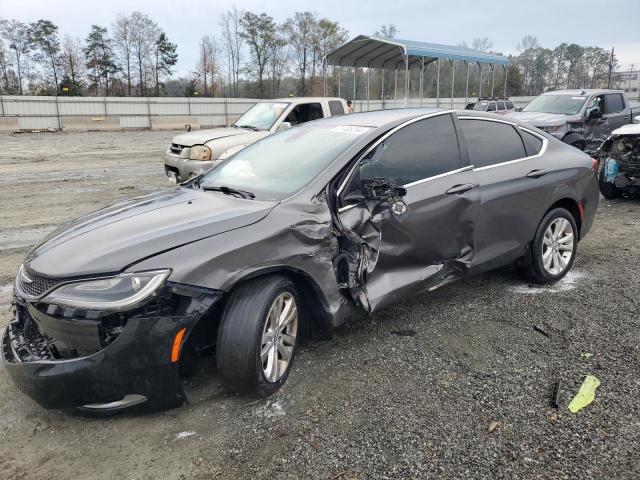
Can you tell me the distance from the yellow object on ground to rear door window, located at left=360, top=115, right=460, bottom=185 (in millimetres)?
1697

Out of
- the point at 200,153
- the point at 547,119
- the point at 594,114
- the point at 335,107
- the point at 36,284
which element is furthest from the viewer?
the point at 594,114

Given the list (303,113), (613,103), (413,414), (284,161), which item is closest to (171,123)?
(303,113)

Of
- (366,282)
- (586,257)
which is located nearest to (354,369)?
(366,282)

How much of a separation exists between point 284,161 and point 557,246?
2734 mm

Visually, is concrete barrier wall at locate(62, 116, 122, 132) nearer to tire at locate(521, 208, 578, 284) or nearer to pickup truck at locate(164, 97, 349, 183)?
pickup truck at locate(164, 97, 349, 183)

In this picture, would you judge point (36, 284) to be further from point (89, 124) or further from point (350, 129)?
point (89, 124)

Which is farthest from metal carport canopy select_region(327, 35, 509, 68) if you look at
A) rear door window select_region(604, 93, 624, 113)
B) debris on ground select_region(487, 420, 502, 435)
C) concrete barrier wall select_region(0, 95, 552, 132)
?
debris on ground select_region(487, 420, 502, 435)

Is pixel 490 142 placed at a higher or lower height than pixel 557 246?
higher

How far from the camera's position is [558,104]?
39.8ft

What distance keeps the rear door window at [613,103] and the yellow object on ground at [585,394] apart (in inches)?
439

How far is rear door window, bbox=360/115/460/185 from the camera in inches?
141

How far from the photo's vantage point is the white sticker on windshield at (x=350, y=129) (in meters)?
3.71

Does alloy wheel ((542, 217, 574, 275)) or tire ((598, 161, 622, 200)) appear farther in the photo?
tire ((598, 161, 622, 200))

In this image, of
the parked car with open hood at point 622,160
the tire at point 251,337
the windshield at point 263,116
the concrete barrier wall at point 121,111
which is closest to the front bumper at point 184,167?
the windshield at point 263,116
